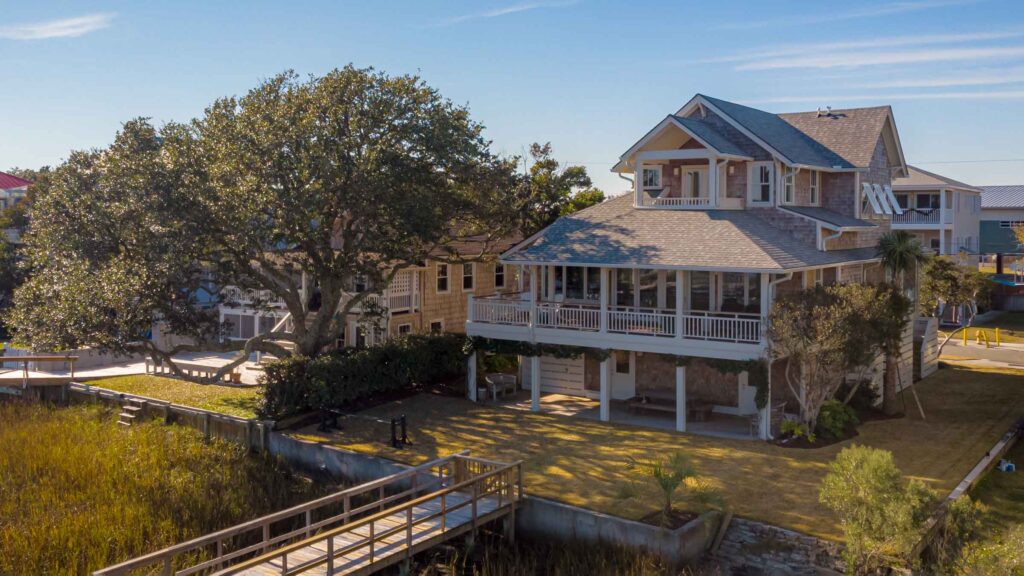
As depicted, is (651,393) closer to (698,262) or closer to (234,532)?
(698,262)

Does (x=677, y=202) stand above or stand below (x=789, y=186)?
below

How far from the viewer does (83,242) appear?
24844 mm

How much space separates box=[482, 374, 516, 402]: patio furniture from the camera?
28062 mm

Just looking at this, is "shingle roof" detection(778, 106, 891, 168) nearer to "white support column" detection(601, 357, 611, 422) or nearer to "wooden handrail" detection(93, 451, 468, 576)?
"white support column" detection(601, 357, 611, 422)

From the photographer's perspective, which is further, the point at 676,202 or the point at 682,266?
the point at 676,202

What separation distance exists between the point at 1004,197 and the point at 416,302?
57.8 metres

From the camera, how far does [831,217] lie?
28062 mm

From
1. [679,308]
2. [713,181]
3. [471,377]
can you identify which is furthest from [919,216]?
[471,377]

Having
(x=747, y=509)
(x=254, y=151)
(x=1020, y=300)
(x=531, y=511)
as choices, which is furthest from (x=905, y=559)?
(x=1020, y=300)

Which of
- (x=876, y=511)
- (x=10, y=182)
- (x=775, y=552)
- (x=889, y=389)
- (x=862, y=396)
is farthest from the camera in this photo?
(x=10, y=182)

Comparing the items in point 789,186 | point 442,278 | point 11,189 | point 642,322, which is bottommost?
point 642,322

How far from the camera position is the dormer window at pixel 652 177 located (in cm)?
2912

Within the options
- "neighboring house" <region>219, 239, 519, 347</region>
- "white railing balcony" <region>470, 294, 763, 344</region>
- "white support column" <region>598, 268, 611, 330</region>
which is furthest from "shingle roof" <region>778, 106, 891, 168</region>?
"neighboring house" <region>219, 239, 519, 347</region>

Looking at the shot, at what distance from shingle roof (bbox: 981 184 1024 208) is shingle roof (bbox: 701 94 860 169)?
4465 cm
